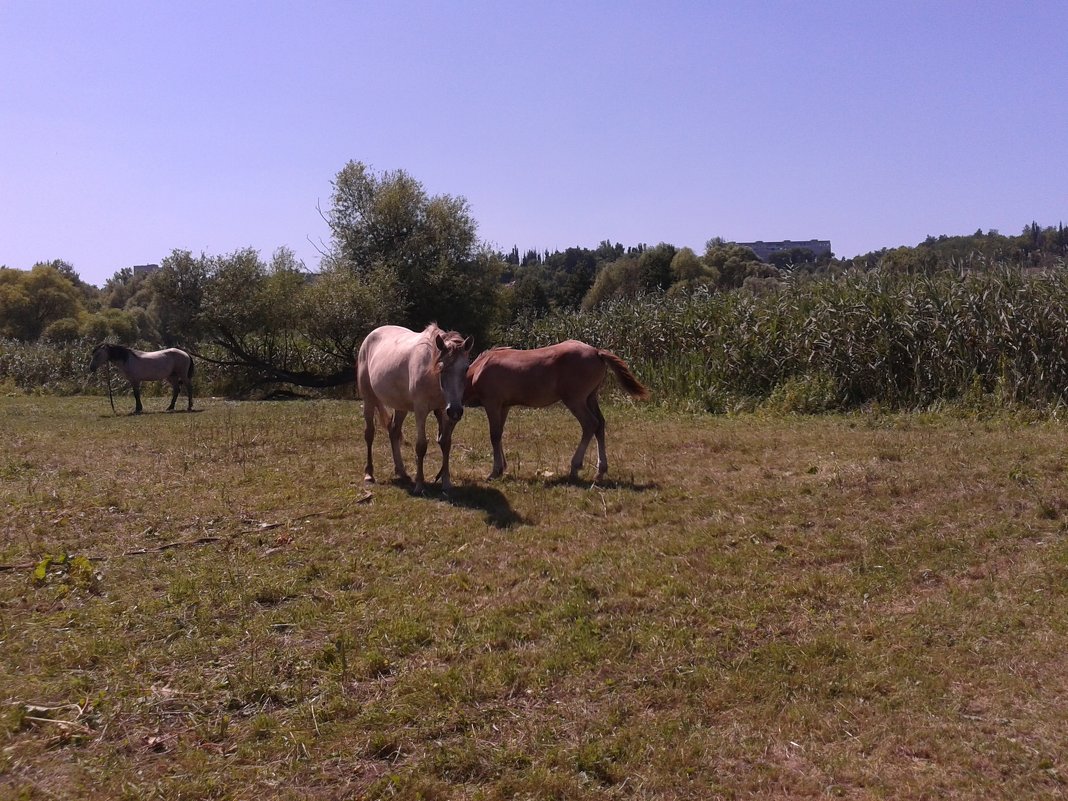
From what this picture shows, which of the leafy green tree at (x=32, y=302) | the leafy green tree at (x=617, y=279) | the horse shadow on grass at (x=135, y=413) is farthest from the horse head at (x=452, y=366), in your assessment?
the leafy green tree at (x=32, y=302)

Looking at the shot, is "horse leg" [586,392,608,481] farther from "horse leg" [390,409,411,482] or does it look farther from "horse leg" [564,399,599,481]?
"horse leg" [390,409,411,482]

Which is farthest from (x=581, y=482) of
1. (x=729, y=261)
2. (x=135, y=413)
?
(x=729, y=261)

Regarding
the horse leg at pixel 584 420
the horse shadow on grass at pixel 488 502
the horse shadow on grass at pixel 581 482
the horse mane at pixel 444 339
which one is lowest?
the horse shadow on grass at pixel 488 502

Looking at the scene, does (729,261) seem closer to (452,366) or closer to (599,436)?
(599,436)

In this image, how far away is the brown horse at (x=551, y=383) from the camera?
9594 millimetres

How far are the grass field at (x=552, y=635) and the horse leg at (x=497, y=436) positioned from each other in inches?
18.0

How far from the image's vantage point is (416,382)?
9.00 m

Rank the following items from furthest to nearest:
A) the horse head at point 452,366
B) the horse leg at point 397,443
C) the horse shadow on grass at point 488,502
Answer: the horse leg at point 397,443, the horse head at point 452,366, the horse shadow on grass at point 488,502

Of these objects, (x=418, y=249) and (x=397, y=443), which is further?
(x=418, y=249)

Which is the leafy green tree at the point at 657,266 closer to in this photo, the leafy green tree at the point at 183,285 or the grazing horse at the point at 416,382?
the leafy green tree at the point at 183,285

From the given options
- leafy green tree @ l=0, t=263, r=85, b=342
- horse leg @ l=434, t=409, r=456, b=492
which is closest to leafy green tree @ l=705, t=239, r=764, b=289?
horse leg @ l=434, t=409, r=456, b=492

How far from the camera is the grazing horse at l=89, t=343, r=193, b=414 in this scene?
20578 mm

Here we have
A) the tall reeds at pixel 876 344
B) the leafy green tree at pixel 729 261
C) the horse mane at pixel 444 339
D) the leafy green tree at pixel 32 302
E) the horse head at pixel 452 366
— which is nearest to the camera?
the horse head at pixel 452 366

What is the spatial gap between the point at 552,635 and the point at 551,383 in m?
4.94
